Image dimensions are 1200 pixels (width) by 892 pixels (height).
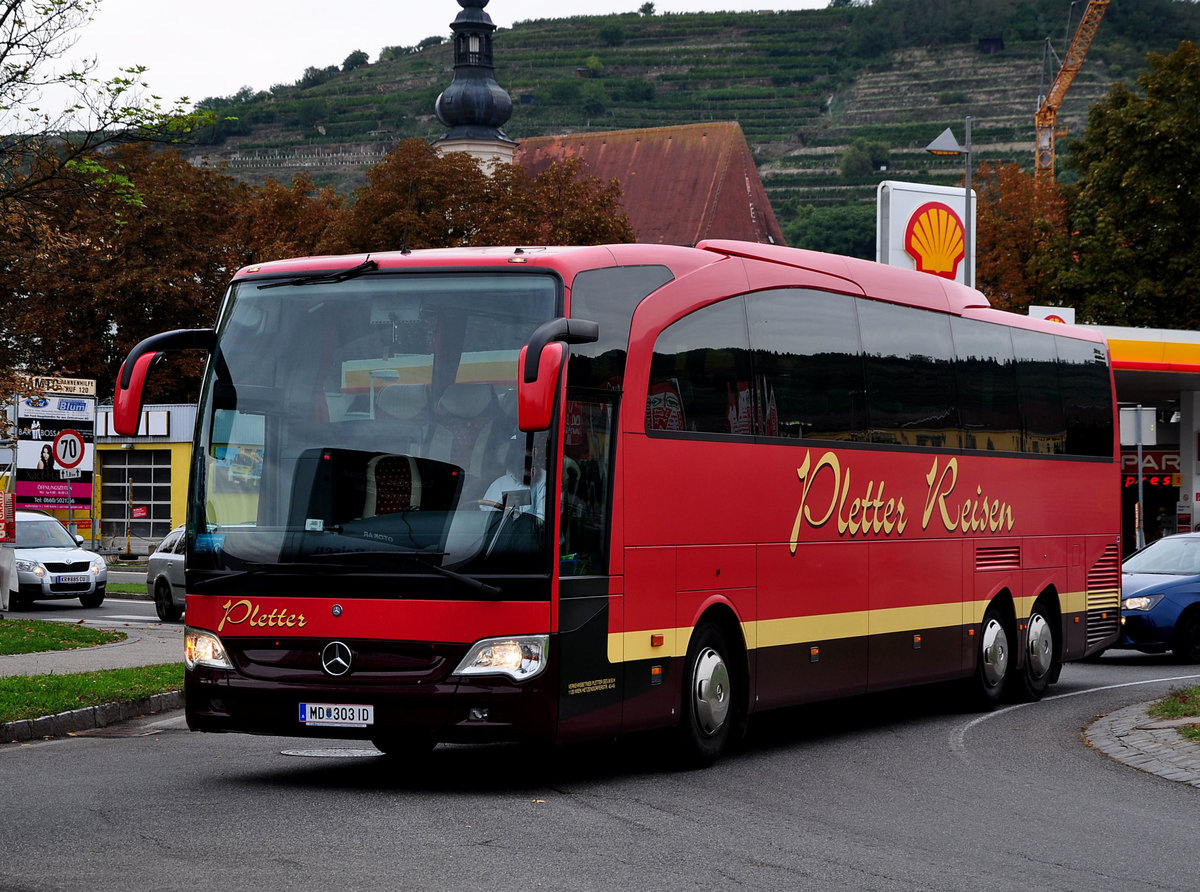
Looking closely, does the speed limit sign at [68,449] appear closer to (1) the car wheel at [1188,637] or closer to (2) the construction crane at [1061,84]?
(1) the car wheel at [1188,637]

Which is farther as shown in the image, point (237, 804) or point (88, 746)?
point (88, 746)

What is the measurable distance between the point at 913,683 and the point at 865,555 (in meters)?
1.36

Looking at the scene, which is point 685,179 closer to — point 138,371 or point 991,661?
point 991,661

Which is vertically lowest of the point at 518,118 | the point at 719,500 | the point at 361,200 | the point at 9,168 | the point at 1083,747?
the point at 1083,747

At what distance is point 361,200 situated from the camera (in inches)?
2562

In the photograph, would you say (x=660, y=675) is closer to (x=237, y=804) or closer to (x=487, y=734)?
(x=487, y=734)

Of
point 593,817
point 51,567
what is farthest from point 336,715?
point 51,567

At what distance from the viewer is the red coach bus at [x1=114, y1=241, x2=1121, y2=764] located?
9906 millimetres

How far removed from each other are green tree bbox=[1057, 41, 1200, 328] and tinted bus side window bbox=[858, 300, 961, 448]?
126 ft

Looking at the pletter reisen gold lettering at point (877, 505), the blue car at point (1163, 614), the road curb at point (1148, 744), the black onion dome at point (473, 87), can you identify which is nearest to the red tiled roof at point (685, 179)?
the black onion dome at point (473, 87)

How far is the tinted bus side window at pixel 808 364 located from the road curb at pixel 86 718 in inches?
233

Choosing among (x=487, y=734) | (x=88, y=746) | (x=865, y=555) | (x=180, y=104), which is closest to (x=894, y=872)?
(x=487, y=734)

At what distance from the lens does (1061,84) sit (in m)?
141

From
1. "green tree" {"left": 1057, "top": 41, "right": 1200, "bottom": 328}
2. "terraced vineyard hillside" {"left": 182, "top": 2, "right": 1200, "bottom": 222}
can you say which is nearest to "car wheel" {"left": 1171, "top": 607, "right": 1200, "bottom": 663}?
"green tree" {"left": 1057, "top": 41, "right": 1200, "bottom": 328}
